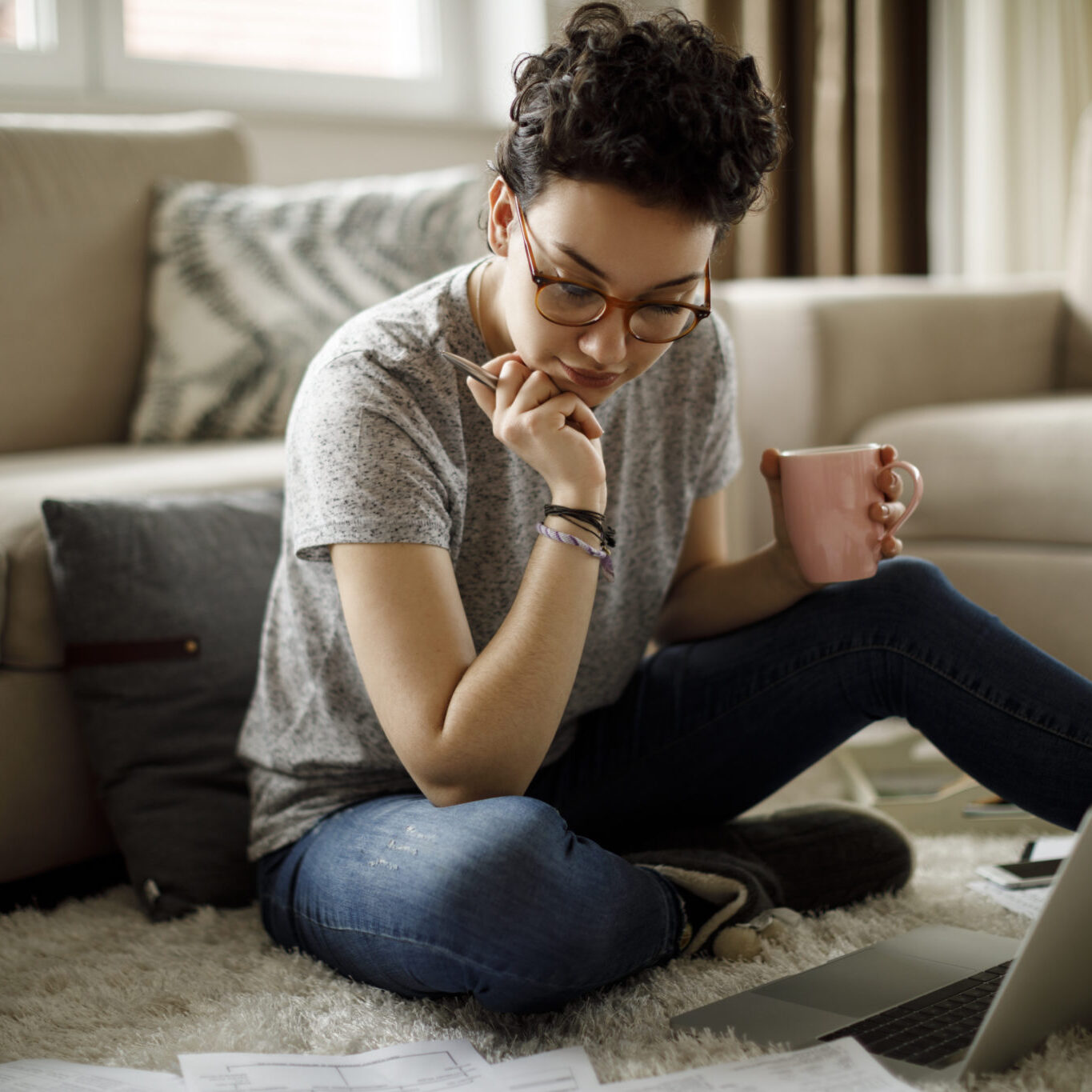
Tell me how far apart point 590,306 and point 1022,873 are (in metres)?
0.73

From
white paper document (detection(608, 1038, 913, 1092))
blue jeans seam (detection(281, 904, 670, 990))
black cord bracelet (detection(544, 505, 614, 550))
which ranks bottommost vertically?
white paper document (detection(608, 1038, 913, 1092))

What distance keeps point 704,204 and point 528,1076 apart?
63 cm

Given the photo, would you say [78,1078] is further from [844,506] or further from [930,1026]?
[844,506]

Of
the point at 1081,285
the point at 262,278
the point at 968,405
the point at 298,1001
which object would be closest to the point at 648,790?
the point at 298,1001

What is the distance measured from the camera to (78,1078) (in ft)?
2.80

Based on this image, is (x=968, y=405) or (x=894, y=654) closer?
(x=894, y=654)

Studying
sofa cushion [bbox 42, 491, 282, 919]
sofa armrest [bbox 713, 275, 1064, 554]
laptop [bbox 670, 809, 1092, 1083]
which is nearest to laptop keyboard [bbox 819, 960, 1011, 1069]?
laptop [bbox 670, 809, 1092, 1083]

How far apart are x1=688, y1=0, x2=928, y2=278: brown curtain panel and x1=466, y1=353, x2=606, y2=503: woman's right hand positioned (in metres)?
2.01

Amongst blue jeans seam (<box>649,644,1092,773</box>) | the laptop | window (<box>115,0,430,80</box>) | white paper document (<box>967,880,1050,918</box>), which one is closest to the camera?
the laptop

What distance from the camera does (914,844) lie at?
1.31 metres

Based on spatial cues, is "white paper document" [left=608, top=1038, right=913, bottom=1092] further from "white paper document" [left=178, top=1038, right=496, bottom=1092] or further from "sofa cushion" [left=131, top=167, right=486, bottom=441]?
"sofa cushion" [left=131, top=167, right=486, bottom=441]

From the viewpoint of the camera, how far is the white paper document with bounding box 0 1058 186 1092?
2.72ft

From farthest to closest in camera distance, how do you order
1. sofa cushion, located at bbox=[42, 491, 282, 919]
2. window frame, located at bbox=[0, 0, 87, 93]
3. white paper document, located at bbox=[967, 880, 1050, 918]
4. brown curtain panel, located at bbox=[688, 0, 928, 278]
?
brown curtain panel, located at bbox=[688, 0, 928, 278]
window frame, located at bbox=[0, 0, 87, 93]
sofa cushion, located at bbox=[42, 491, 282, 919]
white paper document, located at bbox=[967, 880, 1050, 918]

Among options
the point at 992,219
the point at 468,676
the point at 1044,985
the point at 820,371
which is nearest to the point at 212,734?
the point at 468,676
